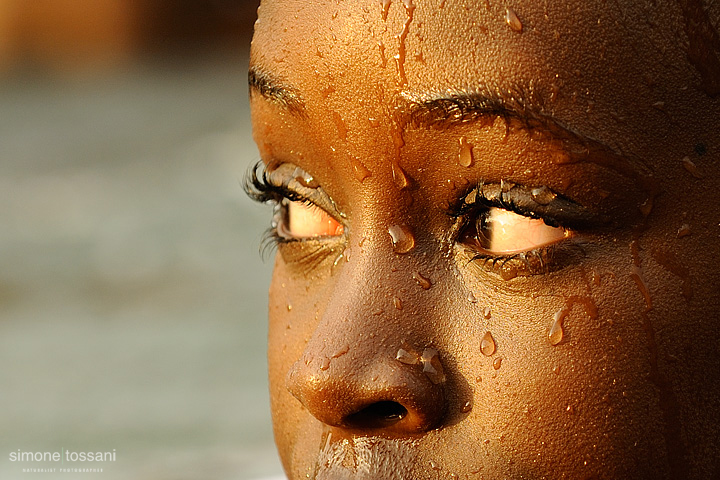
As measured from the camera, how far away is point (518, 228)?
1.25m

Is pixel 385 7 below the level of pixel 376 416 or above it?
above

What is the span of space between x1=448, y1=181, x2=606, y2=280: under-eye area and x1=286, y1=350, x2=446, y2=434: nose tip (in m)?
0.18

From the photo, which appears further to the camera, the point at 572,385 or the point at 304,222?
the point at 304,222

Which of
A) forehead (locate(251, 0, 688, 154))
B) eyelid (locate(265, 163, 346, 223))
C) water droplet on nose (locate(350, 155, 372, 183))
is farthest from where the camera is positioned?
eyelid (locate(265, 163, 346, 223))

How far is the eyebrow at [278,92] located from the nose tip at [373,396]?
1.20ft

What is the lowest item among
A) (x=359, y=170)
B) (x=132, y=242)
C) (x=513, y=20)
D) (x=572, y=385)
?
(x=572, y=385)

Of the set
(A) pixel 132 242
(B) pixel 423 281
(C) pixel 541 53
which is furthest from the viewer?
Answer: (A) pixel 132 242

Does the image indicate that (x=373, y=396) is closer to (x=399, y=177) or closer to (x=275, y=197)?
(x=399, y=177)

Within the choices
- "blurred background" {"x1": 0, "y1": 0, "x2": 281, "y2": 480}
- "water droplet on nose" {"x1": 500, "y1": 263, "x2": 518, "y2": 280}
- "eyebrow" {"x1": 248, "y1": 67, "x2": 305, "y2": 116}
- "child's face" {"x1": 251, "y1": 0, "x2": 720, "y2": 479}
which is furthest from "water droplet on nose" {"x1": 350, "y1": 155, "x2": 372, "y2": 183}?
"blurred background" {"x1": 0, "y1": 0, "x2": 281, "y2": 480}

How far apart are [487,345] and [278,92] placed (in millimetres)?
473

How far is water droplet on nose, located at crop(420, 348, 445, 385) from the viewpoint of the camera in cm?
120

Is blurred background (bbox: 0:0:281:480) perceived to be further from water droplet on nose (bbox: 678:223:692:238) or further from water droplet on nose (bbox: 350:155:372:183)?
water droplet on nose (bbox: 678:223:692:238)

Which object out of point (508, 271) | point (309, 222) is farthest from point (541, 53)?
point (309, 222)

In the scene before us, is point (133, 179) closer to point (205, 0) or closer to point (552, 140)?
point (205, 0)
